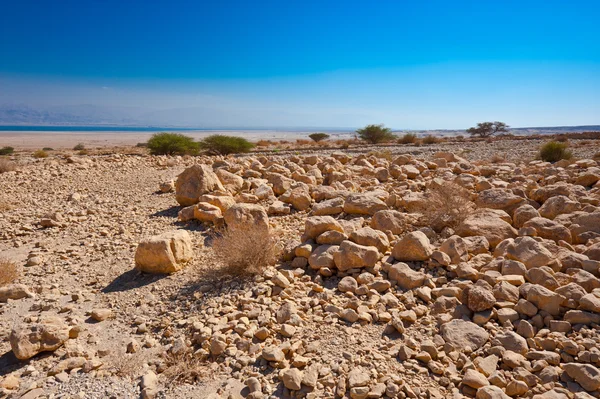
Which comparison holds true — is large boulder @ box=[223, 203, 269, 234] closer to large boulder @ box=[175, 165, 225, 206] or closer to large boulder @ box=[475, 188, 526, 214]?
large boulder @ box=[175, 165, 225, 206]

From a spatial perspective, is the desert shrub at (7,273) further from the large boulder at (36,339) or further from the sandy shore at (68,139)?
the sandy shore at (68,139)

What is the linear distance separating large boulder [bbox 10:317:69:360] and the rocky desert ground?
0.5 inches

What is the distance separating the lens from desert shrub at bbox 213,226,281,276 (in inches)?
168

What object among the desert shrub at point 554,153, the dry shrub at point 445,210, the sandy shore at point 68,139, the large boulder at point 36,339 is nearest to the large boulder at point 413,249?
the dry shrub at point 445,210

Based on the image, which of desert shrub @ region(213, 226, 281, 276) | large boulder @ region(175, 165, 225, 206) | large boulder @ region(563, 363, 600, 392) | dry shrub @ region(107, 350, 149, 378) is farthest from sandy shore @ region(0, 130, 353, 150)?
large boulder @ region(563, 363, 600, 392)

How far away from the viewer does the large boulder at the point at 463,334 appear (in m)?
3.14

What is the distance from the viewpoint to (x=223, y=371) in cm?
303

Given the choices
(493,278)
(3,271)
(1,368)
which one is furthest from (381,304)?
(3,271)

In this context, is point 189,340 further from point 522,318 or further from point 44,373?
point 522,318

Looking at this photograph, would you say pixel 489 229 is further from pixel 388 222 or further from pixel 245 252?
pixel 245 252

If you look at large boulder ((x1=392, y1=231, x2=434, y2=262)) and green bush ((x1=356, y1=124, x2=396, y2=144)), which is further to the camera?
green bush ((x1=356, y1=124, x2=396, y2=144))

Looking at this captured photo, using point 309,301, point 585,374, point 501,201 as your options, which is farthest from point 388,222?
point 585,374

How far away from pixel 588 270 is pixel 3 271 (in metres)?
6.24

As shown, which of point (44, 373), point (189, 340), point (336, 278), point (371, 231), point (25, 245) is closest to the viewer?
point (44, 373)
